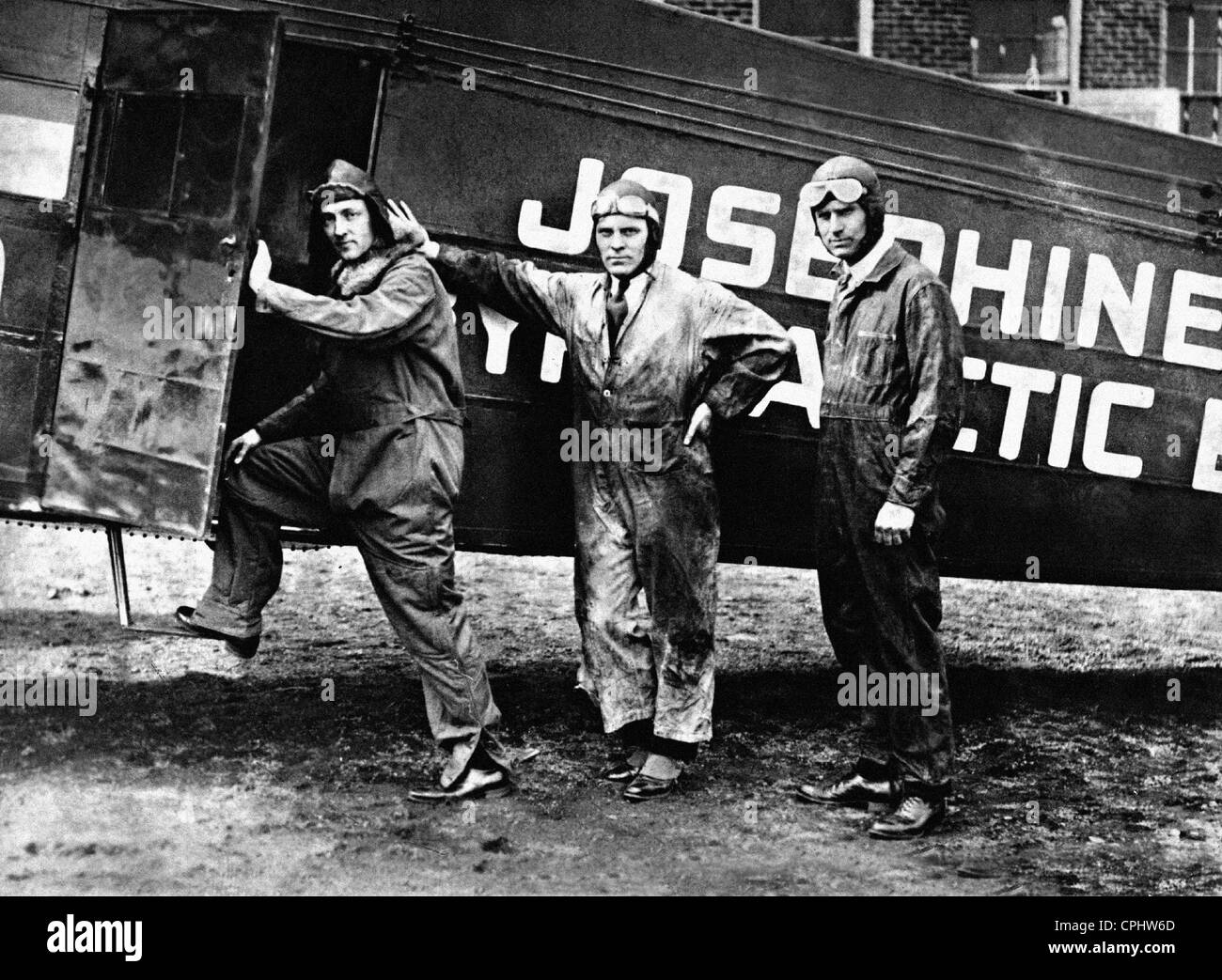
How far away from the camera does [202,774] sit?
4.60 meters

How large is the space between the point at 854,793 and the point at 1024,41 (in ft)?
22.6

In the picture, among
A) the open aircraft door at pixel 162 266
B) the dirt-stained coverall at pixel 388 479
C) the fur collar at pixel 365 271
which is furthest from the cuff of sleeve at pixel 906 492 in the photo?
the open aircraft door at pixel 162 266

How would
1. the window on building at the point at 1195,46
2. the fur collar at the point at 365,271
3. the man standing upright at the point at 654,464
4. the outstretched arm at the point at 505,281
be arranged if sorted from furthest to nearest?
the window on building at the point at 1195,46 < the outstretched arm at the point at 505,281 < the man standing upright at the point at 654,464 < the fur collar at the point at 365,271

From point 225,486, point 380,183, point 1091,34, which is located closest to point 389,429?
point 225,486

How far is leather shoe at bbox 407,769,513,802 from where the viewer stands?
4477mm

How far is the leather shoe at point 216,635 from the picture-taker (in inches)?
→ 178

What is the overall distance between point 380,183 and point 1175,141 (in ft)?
10.3

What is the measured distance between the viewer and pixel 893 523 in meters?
4.36

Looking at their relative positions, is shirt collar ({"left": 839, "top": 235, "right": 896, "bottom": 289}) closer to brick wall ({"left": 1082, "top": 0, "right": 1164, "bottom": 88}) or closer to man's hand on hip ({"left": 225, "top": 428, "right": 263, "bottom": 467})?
man's hand on hip ({"left": 225, "top": 428, "right": 263, "bottom": 467})

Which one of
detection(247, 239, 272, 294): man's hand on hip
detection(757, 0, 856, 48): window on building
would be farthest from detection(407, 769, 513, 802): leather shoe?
detection(757, 0, 856, 48): window on building

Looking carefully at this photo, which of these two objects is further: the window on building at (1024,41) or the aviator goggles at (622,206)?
the window on building at (1024,41)

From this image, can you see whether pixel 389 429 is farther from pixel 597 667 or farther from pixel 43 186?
pixel 43 186

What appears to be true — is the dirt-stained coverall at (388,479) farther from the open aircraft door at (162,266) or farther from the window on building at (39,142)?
the window on building at (39,142)

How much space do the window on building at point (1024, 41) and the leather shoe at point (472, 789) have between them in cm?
705
